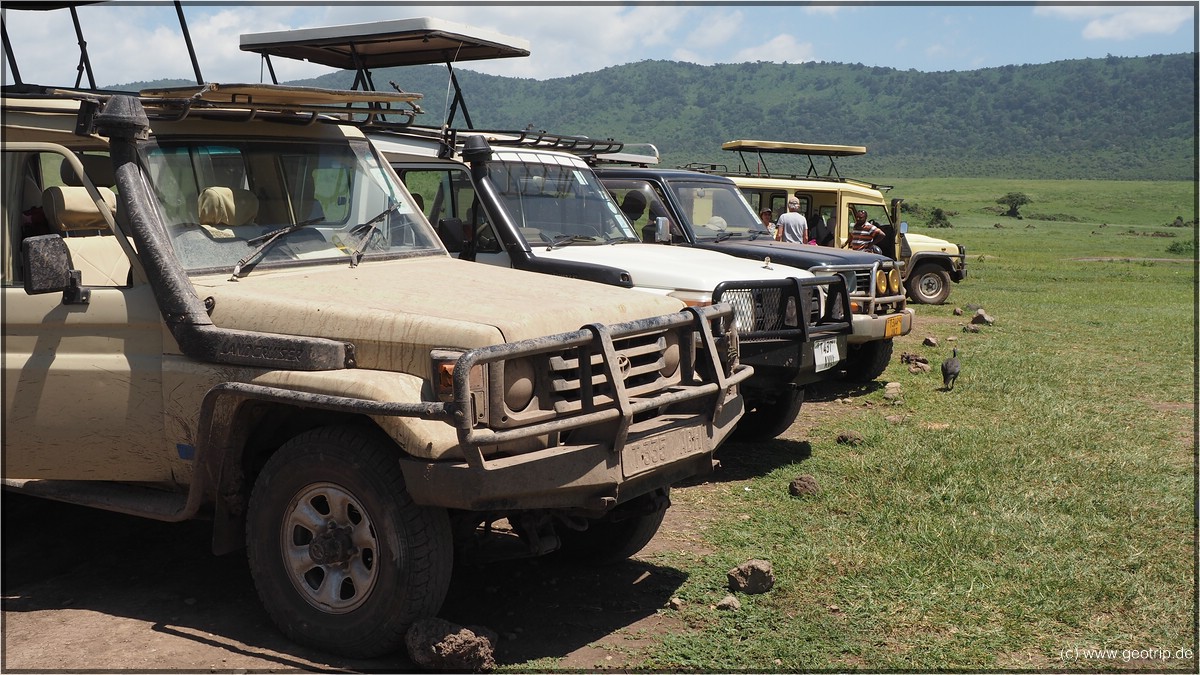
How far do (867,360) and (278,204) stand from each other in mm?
6677

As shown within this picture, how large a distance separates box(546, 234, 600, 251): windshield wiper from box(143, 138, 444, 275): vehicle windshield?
2.35 metres

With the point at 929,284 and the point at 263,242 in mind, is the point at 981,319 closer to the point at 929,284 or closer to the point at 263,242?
A: the point at 929,284

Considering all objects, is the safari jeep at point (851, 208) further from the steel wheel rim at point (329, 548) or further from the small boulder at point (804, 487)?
the steel wheel rim at point (329, 548)

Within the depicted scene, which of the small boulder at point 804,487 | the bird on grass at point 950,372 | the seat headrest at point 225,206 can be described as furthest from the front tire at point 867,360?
the seat headrest at point 225,206

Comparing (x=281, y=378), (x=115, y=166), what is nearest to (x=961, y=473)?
(x=281, y=378)

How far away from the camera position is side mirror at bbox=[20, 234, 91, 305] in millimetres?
4457

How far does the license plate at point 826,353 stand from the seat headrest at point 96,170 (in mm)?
4379

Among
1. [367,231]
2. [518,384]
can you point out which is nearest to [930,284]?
[367,231]

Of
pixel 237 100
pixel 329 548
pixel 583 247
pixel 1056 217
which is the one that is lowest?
pixel 1056 217

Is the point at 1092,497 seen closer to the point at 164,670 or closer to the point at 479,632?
the point at 479,632

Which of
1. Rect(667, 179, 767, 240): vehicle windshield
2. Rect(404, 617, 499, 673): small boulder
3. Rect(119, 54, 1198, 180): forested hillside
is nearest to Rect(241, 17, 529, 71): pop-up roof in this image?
Rect(667, 179, 767, 240): vehicle windshield

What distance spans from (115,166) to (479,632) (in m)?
2.42

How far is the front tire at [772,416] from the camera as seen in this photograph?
7957 mm

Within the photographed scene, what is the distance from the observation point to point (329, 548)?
14.0 ft
